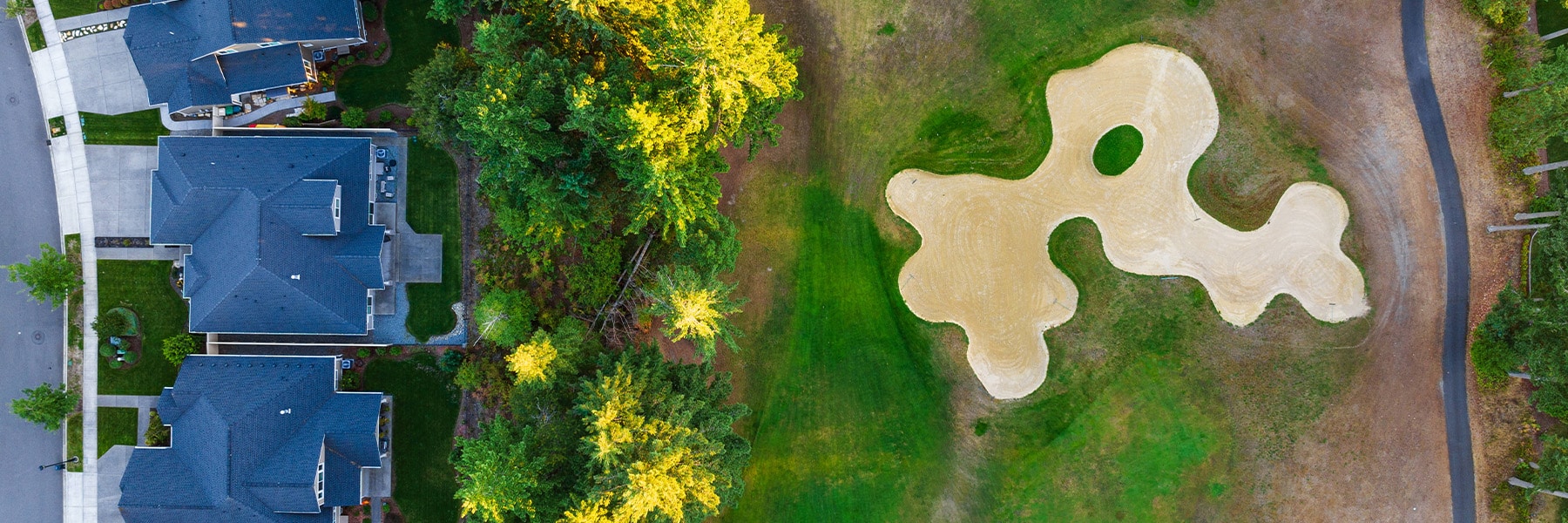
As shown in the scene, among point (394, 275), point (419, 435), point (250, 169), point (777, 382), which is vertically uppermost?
point (250, 169)

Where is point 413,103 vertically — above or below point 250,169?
above

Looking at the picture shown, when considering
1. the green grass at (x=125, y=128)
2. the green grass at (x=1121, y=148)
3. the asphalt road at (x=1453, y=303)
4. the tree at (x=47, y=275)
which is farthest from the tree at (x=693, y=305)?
the asphalt road at (x=1453, y=303)

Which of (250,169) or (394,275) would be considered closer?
(250,169)

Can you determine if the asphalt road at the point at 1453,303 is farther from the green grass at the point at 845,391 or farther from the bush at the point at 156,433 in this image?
the bush at the point at 156,433

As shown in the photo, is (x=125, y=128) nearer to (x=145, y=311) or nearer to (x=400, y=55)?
(x=145, y=311)

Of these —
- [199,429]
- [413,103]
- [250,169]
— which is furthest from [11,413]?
[413,103]

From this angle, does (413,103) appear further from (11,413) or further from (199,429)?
(11,413)

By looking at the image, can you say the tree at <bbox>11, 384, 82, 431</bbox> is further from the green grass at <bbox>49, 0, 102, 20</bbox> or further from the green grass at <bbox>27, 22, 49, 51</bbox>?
the green grass at <bbox>49, 0, 102, 20</bbox>
